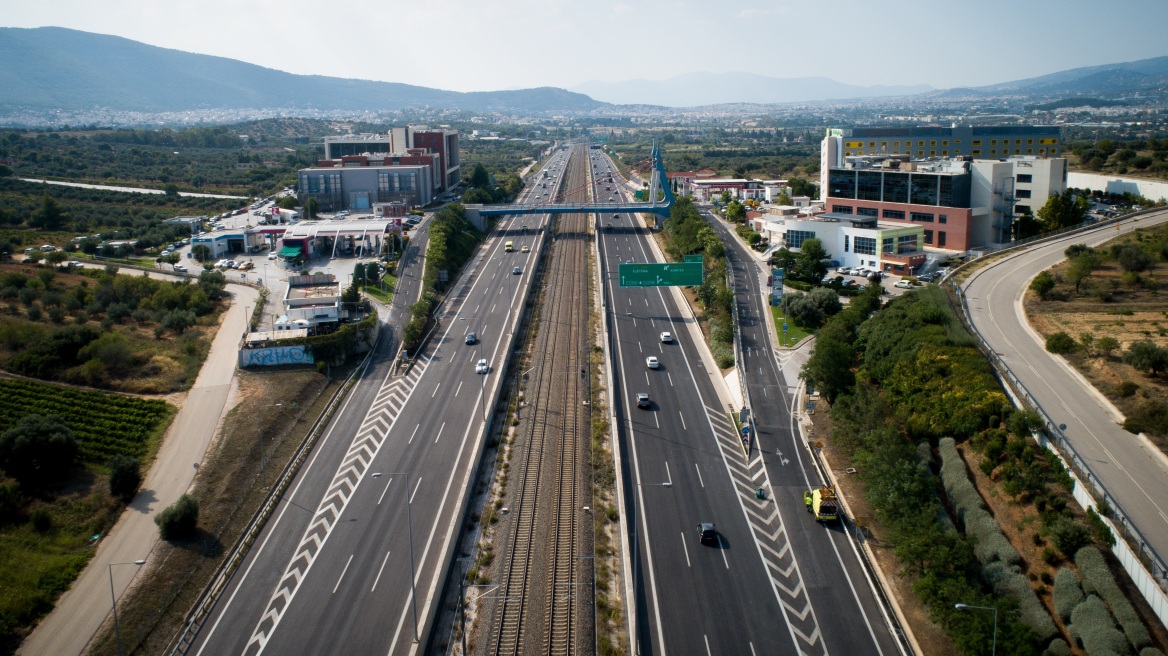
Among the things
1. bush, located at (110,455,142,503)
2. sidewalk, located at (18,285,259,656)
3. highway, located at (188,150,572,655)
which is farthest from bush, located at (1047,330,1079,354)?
bush, located at (110,455,142,503)

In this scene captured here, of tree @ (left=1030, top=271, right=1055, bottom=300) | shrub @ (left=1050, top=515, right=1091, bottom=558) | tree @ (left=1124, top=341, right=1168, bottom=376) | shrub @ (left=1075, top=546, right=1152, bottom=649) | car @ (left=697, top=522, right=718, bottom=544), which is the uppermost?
tree @ (left=1030, top=271, right=1055, bottom=300)

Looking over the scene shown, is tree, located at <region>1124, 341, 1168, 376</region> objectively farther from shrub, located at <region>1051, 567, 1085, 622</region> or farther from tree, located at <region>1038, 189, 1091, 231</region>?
tree, located at <region>1038, 189, 1091, 231</region>

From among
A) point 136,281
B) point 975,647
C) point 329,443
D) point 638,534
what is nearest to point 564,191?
point 136,281

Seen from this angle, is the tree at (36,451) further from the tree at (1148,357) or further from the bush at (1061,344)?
the tree at (1148,357)

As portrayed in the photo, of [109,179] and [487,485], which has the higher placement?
[109,179]

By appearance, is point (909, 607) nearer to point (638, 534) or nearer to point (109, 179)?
point (638, 534)

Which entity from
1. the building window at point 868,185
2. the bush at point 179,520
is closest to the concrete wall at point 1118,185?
the building window at point 868,185
